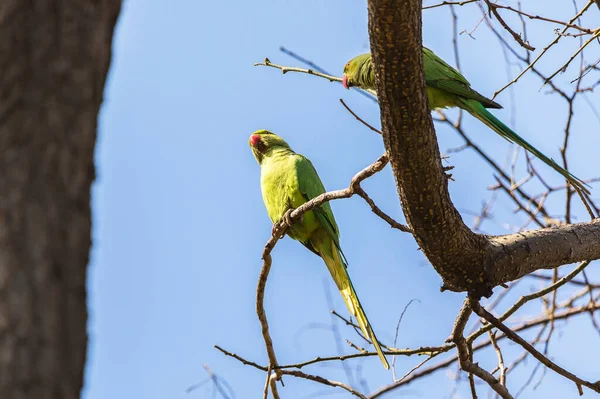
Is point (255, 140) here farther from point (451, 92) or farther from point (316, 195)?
point (451, 92)

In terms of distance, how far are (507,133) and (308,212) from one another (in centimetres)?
158

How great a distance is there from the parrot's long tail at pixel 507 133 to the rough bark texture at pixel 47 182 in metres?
2.35

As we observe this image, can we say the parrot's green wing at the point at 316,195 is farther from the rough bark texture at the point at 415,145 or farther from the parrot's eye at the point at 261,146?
the rough bark texture at the point at 415,145

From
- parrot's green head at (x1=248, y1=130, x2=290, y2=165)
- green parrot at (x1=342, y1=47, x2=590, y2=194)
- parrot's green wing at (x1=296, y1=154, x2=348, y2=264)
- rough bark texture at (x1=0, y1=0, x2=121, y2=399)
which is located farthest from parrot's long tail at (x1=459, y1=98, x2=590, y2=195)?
rough bark texture at (x1=0, y1=0, x2=121, y2=399)

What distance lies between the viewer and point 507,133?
3.76 metres

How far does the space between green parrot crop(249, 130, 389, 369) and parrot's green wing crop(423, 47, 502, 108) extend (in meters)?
1.14

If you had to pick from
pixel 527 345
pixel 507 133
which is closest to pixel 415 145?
pixel 527 345

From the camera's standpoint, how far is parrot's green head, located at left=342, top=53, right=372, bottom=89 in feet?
15.9

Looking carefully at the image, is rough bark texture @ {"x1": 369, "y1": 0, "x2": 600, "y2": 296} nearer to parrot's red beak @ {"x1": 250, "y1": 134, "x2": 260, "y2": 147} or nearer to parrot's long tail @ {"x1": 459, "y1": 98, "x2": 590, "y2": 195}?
parrot's long tail @ {"x1": 459, "y1": 98, "x2": 590, "y2": 195}

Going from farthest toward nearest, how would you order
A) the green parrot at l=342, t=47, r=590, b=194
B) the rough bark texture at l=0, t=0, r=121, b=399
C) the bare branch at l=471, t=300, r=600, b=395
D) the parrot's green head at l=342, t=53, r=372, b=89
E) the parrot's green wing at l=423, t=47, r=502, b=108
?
the parrot's green head at l=342, t=53, r=372, b=89 → the parrot's green wing at l=423, t=47, r=502, b=108 → the green parrot at l=342, t=47, r=590, b=194 → the bare branch at l=471, t=300, r=600, b=395 → the rough bark texture at l=0, t=0, r=121, b=399

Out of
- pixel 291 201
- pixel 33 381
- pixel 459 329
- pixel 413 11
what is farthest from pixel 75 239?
pixel 291 201

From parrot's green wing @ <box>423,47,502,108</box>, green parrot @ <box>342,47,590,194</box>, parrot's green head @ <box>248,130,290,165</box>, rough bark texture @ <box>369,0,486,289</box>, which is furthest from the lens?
parrot's green head @ <box>248,130,290,165</box>

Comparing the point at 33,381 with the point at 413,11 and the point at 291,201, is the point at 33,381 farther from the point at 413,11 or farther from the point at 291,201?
the point at 291,201

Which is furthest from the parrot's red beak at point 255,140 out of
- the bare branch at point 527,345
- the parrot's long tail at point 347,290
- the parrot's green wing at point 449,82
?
the bare branch at point 527,345
